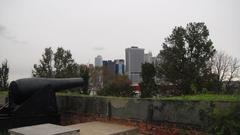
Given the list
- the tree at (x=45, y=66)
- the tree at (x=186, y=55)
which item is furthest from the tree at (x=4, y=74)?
the tree at (x=186, y=55)

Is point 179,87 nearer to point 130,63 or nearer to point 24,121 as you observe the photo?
point 24,121

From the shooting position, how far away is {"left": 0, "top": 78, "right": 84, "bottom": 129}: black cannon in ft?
25.2

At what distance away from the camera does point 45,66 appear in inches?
1431

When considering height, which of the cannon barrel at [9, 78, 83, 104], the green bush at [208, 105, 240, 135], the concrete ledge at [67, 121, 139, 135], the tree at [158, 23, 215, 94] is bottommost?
the concrete ledge at [67, 121, 139, 135]

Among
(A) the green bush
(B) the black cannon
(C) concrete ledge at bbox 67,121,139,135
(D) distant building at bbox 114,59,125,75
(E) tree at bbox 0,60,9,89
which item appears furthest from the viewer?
(D) distant building at bbox 114,59,125,75

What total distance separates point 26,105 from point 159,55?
2863 centimetres

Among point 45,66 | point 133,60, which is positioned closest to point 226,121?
point 45,66

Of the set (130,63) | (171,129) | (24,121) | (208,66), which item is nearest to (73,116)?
(24,121)

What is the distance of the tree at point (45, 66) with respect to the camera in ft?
115

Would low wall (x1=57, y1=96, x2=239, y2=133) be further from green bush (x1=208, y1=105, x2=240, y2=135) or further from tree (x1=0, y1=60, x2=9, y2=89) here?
tree (x1=0, y1=60, x2=9, y2=89)

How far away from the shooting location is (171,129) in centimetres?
636

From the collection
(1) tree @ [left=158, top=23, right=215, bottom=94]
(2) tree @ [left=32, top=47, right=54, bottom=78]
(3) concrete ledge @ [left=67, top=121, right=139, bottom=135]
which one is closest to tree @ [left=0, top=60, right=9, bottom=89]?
(2) tree @ [left=32, top=47, right=54, bottom=78]

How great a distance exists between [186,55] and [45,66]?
14.9 meters

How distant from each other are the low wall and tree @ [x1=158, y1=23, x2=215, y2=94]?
22.6 m
